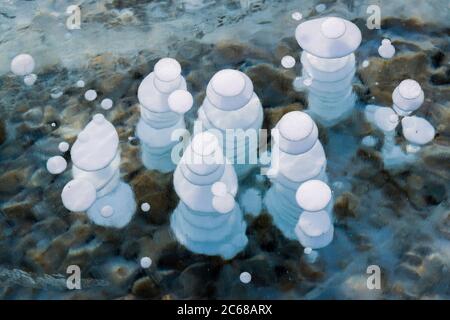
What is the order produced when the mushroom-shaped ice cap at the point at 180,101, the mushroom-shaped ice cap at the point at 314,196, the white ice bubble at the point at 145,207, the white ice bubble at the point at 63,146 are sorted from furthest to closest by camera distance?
the white ice bubble at the point at 63,146 < the white ice bubble at the point at 145,207 < the mushroom-shaped ice cap at the point at 180,101 < the mushroom-shaped ice cap at the point at 314,196

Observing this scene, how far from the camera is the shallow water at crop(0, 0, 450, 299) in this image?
1246mm

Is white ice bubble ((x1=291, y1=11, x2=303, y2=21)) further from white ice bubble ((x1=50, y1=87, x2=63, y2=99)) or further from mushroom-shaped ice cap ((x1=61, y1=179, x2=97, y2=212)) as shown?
mushroom-shaped ice cap ((x1=61, y1=179, x2=97, y2=212))

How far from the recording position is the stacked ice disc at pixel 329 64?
120 cm

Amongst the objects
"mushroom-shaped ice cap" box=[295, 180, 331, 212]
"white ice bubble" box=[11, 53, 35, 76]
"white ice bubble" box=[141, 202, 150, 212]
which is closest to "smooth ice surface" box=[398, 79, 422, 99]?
"mushroom-shaped ice cap" box=[295, 180, 331, 212]

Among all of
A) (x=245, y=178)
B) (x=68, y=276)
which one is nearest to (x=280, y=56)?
(x=245, y=178)

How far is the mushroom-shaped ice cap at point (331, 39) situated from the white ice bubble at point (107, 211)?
0.48m

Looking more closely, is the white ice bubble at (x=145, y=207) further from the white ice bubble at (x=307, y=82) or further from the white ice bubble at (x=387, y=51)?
the white ice bubble at (x=387, y=51)

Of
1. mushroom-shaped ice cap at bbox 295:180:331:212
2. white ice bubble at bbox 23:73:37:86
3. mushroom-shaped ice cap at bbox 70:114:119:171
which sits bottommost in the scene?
white ice bubble at bbox 23:73:37:86

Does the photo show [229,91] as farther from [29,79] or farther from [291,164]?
[29,79]

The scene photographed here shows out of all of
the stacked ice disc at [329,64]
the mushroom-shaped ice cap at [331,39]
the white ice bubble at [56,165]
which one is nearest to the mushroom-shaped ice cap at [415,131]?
the stacked ice disc at [329,64]

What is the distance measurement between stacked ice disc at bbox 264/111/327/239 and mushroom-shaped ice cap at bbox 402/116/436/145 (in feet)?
0.69

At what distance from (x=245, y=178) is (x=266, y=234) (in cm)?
12

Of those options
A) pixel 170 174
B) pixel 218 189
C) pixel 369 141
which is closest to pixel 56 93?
pixel 170 174

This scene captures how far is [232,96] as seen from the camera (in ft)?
3.65
